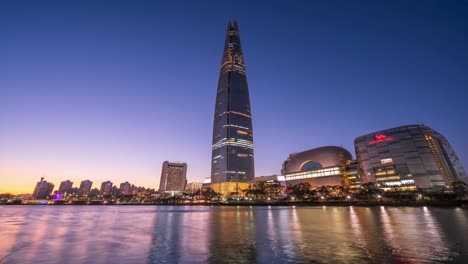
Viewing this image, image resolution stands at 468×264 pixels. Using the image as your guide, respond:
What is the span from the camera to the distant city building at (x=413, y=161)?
16988 cm

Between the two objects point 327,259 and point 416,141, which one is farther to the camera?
point 416,141

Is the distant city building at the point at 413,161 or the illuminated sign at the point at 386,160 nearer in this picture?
the distant city building at the point at 413,161

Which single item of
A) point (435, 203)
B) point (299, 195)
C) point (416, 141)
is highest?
point (416, 141)

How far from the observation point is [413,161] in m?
177

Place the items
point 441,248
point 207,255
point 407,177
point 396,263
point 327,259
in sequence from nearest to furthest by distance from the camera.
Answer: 1. point 396,263
2. point 327,259
3. point 207,255
4. point 441,248
5. point 407,177

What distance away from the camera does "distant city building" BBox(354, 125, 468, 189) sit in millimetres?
169875

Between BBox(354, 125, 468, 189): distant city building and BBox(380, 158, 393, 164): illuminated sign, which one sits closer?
BBox(354, 125, 468, 189): distant city building

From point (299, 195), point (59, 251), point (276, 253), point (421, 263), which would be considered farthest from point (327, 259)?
point (299, 195)

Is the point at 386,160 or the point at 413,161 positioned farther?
the point at 386,160

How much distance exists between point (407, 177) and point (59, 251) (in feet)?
687

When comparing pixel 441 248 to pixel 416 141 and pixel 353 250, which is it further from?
pixel 416 141

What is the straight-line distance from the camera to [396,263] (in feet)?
54.1

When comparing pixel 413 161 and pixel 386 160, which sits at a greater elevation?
pixel 386 160

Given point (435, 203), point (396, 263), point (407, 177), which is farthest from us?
point (407, 177)
